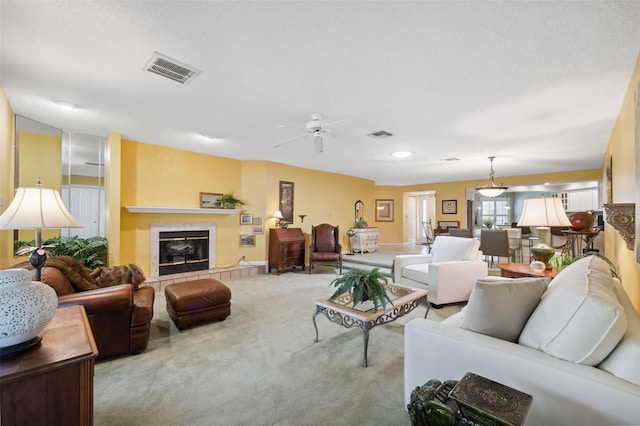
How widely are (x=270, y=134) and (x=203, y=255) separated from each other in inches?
111

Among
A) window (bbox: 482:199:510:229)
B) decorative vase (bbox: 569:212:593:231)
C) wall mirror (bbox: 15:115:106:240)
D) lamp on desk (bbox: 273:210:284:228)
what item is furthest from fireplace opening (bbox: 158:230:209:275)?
window (bbox: 482:199:510:229)

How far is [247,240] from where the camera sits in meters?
5.75

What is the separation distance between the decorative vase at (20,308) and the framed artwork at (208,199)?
13.9ft

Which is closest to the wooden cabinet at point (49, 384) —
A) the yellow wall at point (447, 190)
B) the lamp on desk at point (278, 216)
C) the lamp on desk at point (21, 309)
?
the lamp on desk at point (21, 309)

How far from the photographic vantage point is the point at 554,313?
123cm

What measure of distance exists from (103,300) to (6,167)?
7.00 feet

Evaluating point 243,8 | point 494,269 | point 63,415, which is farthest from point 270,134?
point 494,269

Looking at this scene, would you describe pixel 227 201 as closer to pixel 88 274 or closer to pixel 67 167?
pixel 67 167

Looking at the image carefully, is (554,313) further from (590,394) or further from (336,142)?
(336,142)

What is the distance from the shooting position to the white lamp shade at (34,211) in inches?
68.8

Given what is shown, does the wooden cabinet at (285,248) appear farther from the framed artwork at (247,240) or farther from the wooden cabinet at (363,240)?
the wooden cabinet at (363,240)

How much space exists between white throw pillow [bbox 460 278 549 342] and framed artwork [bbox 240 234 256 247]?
16.0ft

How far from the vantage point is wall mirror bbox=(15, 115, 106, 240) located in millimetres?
3550

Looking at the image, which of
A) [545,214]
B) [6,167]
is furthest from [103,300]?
[545,214]
